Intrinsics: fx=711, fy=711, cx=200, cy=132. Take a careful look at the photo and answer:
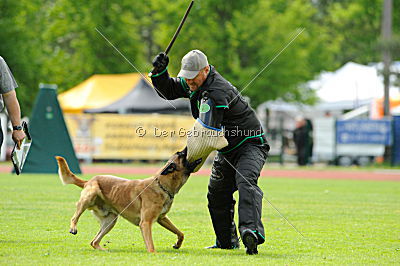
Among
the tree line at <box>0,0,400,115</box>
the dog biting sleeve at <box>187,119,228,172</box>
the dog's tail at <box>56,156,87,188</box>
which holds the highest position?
the tree line at <box>0,0,400,115</box>

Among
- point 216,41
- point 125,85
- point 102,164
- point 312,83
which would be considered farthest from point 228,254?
point 312,83

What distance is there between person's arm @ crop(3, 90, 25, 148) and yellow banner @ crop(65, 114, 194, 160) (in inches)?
779

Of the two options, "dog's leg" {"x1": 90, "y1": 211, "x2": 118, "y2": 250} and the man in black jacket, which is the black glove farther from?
"dog's leg" {"x1": 90, "y1": 211, "x2": 118, "y2": 250}

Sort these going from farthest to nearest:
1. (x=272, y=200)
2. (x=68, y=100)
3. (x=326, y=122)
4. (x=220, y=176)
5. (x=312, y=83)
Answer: (x=312, y=83), (x=68, y=100), (x=326, y=122), (x=272, y=200), (x=220, y=176)

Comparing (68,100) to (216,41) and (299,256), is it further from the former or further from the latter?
(299,256)

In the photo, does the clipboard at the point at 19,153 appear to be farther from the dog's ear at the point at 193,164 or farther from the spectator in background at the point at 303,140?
the spectator in background at the point at 303,140

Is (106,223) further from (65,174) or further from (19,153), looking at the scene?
(19,153)

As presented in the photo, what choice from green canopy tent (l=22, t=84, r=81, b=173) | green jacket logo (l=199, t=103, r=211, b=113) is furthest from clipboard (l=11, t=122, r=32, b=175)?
green canopy tent (l=22, t=84, r=81, b=173)

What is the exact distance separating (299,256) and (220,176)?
1.19 meters

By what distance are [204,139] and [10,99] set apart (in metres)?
2.03

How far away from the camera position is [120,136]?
2762 cm

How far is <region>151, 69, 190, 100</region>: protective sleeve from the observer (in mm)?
7367

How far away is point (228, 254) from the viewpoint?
7.12m

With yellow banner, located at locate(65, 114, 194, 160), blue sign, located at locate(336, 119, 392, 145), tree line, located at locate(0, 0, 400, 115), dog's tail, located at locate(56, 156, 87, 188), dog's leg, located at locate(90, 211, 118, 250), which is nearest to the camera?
dog's leg, located at locate(90, 211, 118, 250)
